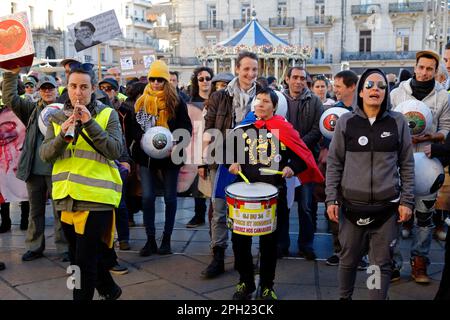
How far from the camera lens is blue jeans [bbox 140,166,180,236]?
17.8 ft

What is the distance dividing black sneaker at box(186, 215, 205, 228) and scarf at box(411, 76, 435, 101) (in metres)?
3.30

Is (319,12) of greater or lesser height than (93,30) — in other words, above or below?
above

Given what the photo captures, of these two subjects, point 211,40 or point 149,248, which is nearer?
point 149,248

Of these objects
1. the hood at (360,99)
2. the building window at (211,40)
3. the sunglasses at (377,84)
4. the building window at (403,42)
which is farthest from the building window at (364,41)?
the sunglasses at (377,84)

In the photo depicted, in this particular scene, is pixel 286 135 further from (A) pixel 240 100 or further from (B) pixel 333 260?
(B) pixel 333 260

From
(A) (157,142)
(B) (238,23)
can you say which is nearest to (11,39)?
(A) (157,142)

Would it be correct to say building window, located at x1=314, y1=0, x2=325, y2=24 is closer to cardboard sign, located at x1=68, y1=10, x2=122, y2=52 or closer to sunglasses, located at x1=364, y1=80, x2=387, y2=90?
cardboard sign, located at x1=68, y1=10, x2=122, y2=52

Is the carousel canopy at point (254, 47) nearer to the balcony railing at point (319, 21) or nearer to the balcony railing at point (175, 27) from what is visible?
the balcony railing at point (319, 21)

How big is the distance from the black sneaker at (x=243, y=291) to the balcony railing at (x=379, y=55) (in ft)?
134

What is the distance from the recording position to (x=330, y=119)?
16.3ft

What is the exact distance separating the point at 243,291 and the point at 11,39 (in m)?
2.87

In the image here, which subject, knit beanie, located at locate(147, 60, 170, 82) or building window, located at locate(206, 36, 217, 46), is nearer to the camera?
Result: knit beanie, located at locate(147, 60, 170, 82)

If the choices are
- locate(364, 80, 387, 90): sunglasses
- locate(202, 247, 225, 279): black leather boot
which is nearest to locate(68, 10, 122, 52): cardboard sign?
locate(202, 247, 225, 279): black leather boot
